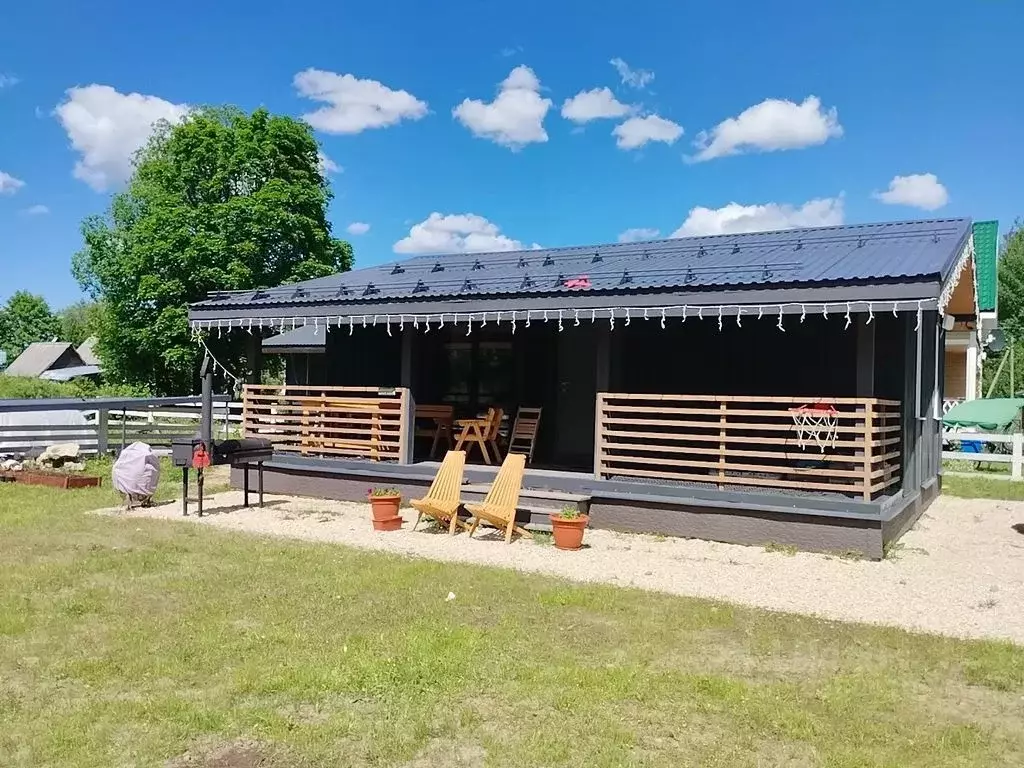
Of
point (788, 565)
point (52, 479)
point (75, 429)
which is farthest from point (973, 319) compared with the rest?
point (75, 429)

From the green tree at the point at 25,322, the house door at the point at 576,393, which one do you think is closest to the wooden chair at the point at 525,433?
the house door at the point at 576,393

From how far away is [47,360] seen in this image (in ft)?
192

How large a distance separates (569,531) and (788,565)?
1.88 metres

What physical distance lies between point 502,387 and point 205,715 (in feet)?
27.8

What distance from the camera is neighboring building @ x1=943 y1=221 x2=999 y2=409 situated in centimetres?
1134

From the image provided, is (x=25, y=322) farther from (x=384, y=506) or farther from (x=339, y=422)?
(x=384, y=506)

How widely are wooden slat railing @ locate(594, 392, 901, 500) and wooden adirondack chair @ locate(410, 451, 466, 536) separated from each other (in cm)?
148

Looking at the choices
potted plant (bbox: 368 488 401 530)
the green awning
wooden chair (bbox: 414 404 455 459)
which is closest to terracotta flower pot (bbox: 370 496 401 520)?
potted plant (bbox: 368 488 401 530)

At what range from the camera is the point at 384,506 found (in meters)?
8.16

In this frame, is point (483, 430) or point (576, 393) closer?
point (483, 430)

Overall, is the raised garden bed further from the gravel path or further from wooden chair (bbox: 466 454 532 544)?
wooden chair (bbox: 466 454 532 544)

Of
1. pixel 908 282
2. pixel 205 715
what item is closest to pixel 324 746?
pixel 205 715

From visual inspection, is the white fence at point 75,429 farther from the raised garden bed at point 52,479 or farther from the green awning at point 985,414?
the green awning at point 985,414

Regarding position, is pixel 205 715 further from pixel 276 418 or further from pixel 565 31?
pixel 565 31
